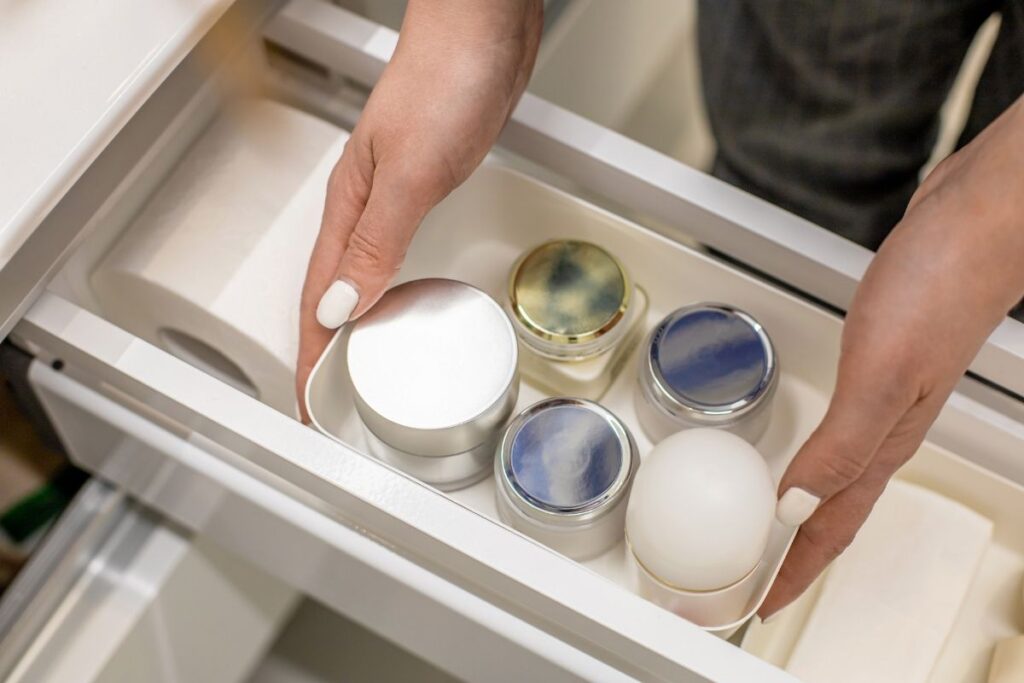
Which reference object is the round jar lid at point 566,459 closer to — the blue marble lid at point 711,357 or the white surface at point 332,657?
the blue marble lid at point 711,357

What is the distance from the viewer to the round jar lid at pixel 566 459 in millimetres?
500

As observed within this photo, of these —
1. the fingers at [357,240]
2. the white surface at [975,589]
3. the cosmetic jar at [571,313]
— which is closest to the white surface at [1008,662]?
the white surface at [975,589]

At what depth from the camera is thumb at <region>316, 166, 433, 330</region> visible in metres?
0.52

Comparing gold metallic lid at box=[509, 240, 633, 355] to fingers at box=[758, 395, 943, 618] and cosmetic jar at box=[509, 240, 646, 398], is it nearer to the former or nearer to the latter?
cosmetic jar at box=[509, 240, 646, 398]

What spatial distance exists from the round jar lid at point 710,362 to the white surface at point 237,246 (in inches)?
7.2

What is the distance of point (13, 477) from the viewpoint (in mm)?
669

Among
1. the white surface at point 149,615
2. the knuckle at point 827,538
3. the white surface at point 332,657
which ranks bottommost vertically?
the white surface at point 332,657

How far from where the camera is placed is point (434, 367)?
515mm

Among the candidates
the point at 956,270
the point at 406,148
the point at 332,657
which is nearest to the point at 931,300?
the point at 956,270

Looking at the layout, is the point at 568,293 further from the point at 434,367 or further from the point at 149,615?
the point at 149,615

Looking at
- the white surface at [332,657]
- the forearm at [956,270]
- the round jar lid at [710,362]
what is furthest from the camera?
the white surface at [332,657]

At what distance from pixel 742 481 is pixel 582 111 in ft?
1.65

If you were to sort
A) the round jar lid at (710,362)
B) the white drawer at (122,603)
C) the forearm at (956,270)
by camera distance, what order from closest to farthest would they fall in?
the forearm at (956,270), the round jar lid at (710,362), the white drawer at (122,603)

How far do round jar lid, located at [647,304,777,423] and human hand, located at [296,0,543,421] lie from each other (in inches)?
5.1
